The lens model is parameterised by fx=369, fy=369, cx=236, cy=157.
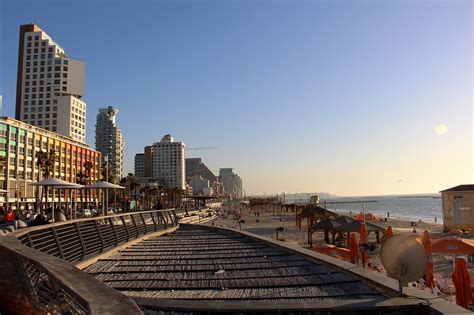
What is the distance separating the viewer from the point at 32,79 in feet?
382

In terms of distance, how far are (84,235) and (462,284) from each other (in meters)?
11.2

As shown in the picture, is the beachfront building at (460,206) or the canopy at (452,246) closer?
the canopy at (452,246)

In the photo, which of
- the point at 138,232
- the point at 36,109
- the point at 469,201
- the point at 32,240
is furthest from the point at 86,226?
the point at 36,109

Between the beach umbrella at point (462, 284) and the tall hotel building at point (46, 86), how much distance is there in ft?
374

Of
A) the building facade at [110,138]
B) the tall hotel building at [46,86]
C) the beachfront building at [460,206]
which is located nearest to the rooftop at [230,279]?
the beachfront building at [460,206]

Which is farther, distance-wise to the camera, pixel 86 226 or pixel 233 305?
pixel 86 226

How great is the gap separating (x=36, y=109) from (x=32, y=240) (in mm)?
124075

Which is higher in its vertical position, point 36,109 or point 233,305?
point 36,109

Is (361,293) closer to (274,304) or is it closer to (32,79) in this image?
(274,304)

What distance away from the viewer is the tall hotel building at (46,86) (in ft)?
367

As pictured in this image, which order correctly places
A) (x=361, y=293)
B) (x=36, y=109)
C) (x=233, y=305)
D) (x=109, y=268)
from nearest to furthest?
(x=233, y=305) → (x=361, y=293) → (x=109, y=268) → (x=36, y=109)

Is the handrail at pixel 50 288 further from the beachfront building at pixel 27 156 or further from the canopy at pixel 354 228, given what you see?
the beachfront building at pixel 27 156

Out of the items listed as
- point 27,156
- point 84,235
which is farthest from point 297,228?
point 27,156

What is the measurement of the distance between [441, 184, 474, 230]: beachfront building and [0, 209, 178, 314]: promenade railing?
36.8m
